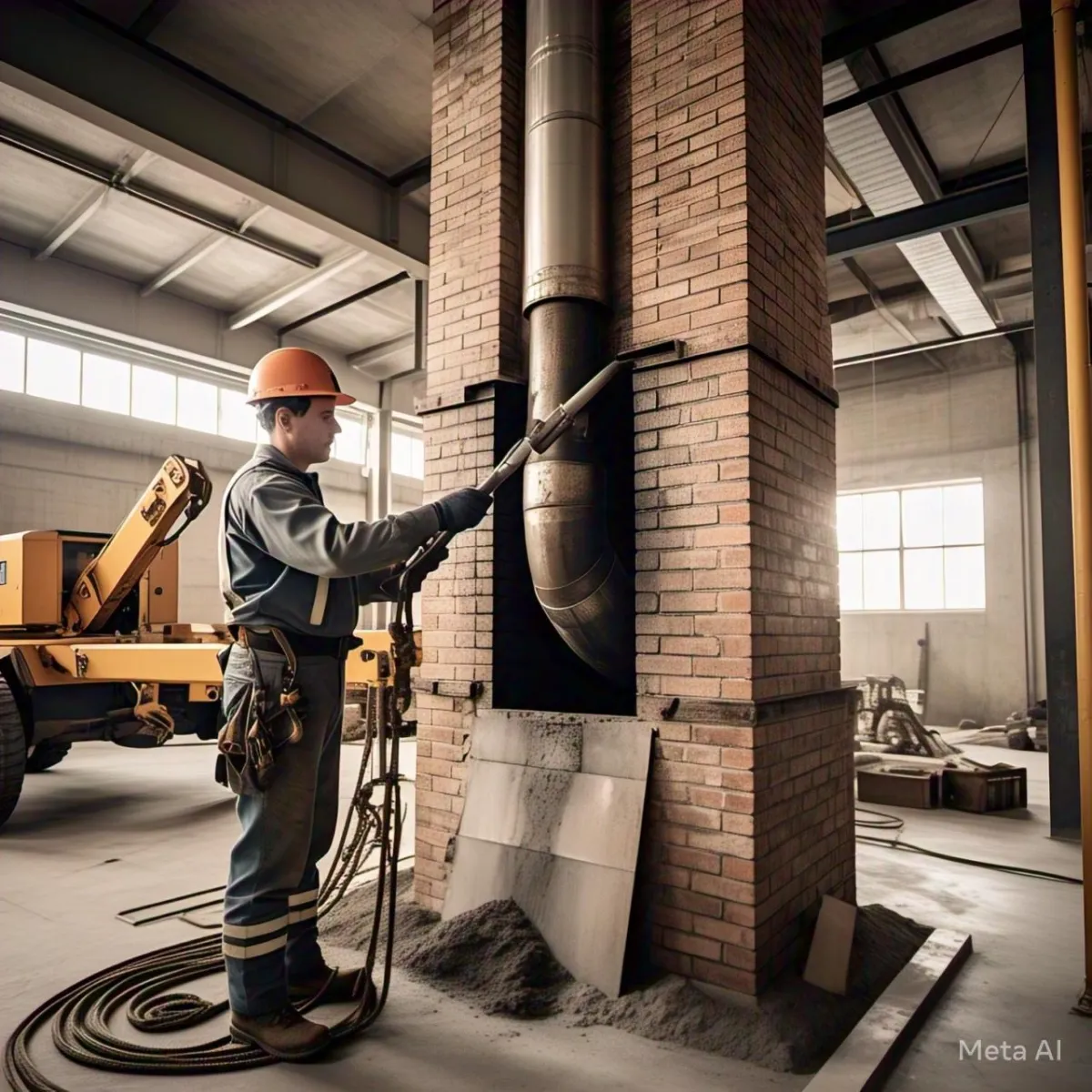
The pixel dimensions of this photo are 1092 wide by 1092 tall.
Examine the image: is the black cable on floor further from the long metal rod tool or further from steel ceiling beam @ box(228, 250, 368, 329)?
steel ceiling beam @ box(228, 250, 368, 329)

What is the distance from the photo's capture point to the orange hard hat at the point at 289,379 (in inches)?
122

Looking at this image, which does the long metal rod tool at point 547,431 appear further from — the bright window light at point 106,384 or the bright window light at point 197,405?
the bright window light at point 197,405

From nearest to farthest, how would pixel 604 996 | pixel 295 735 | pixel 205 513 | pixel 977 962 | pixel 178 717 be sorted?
pixel 295 735
pixel 604 996
pixel 977 962
pixel 178 717
pixel 205 513

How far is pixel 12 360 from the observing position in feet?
39.6

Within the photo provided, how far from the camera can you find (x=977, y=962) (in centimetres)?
375

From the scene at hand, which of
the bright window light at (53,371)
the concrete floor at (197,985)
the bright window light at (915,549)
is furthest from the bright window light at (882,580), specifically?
the bright window light at (53,371)

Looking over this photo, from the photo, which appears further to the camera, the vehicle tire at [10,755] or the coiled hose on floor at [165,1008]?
the vehicle tire at [10,755]

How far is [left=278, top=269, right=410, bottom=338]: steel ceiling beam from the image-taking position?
1173cm

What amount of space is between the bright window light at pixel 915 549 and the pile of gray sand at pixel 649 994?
11.9 meters

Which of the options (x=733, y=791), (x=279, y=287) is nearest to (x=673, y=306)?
(x=733, y=791)

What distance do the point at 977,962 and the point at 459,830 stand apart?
2337 mm

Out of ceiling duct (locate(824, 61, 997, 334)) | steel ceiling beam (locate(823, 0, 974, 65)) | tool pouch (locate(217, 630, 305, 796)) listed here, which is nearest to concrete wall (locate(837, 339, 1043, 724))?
ceiling duct (locate(824, 61, 997, 334))

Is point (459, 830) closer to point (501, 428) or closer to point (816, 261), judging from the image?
point (501, 428)

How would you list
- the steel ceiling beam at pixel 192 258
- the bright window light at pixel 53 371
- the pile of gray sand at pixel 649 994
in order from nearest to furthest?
the pile of gray sand at pixel 649 994 → the steel ceiling beam at pixel 192 258 → the bright window light at pixel 53 371
